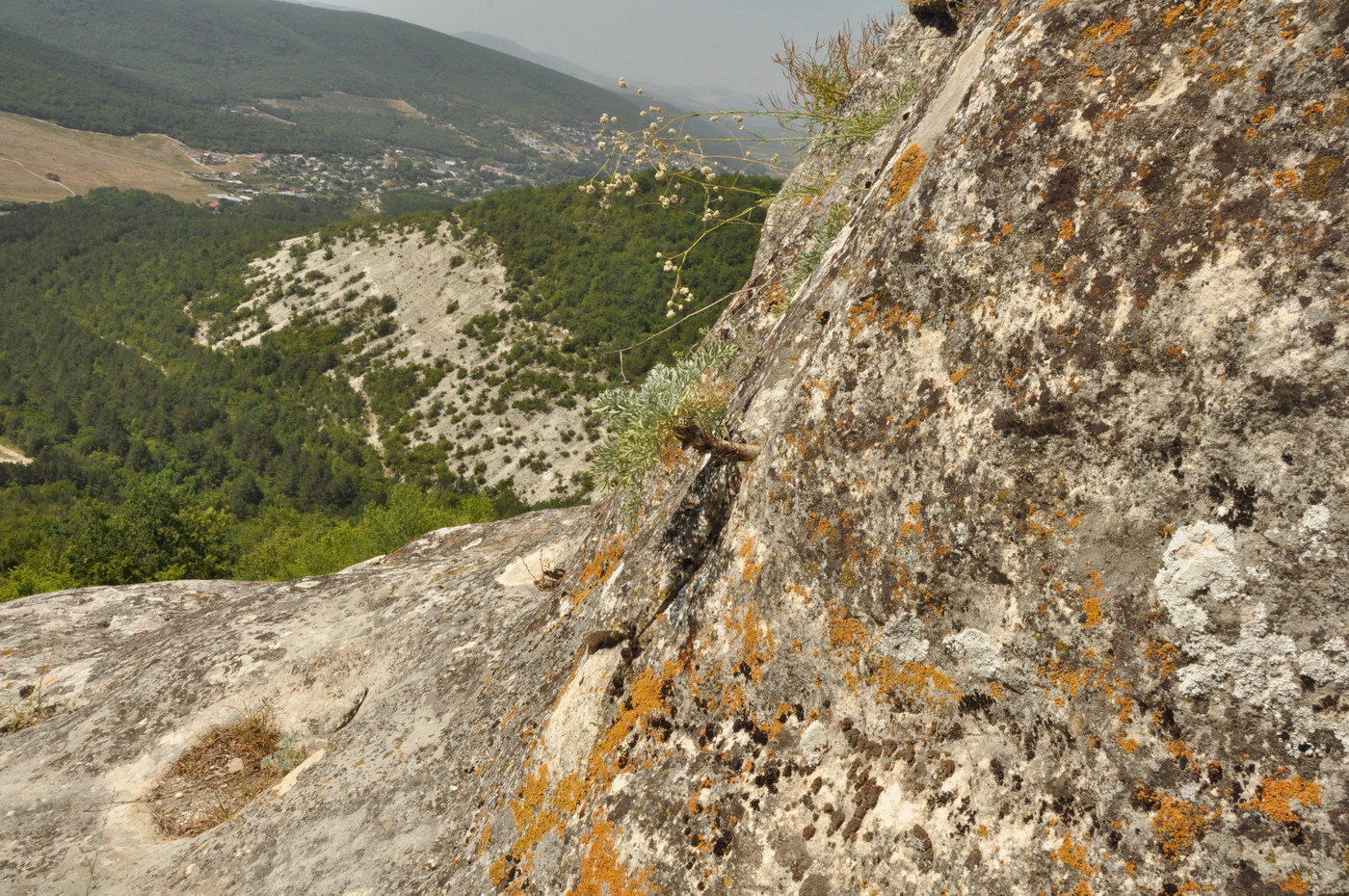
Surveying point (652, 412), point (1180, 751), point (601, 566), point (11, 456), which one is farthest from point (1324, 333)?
point (11, 456)

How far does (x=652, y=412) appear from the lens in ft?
15.2

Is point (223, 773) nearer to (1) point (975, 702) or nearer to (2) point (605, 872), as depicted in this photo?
(2) point (605, 872)

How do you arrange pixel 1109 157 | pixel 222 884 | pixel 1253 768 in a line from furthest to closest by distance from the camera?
pixel 222 884 → pixel 1109 157 → pixel 1253 768

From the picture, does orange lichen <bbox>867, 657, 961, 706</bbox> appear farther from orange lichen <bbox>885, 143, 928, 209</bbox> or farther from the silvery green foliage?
orange lichen <bbox>885, 143, 928, 209</bbox>

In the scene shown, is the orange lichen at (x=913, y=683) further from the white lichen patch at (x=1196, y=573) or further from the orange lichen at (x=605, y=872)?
the orange lichen at (x=605, y=872)

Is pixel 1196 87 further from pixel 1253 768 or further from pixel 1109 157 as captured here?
pixel 1253 768

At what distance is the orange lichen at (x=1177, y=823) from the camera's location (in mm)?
2354

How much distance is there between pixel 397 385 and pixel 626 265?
33.2m

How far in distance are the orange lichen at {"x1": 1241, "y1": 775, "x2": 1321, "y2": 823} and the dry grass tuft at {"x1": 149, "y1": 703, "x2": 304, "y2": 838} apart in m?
7.63

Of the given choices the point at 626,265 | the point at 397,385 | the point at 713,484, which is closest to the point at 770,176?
the point at 713,484

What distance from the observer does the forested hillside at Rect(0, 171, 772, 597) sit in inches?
3076

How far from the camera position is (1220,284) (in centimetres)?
262

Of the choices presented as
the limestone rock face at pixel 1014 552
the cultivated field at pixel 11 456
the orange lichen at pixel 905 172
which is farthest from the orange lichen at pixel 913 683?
the cultivated field at pixel 11 456

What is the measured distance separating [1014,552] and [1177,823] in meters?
1.09
